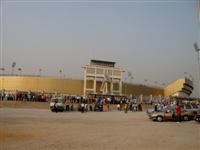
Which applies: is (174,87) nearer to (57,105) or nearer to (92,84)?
(92,84)

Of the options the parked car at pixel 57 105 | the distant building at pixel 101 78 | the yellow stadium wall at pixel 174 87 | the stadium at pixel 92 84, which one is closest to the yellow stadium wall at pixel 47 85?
the stadium at pixel 92 84

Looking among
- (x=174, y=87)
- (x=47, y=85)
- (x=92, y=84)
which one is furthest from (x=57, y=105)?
(x=174, y=87)

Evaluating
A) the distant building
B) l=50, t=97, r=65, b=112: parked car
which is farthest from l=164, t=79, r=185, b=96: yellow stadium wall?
l=50, t=97, r=65, b=112: parked car

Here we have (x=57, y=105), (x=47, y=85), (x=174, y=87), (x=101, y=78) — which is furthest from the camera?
(x=174, y=87)

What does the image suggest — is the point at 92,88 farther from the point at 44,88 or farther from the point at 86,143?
the point at 86,143

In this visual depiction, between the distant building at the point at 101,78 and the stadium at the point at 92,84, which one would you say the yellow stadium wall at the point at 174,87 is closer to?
the stadium at the point at 92,84

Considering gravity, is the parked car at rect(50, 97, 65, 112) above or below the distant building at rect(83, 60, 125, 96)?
below

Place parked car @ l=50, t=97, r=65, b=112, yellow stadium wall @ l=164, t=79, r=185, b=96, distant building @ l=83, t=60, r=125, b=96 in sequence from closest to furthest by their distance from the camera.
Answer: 1. parked car @ l=50, t=97, r=65, b=112
2. distant building @ l=83, t=60, r=125, b=96
3. yellow stadium wall @ l=164, t=79, r=185, b=96

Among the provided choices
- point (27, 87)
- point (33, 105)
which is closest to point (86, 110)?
point (33, 105)

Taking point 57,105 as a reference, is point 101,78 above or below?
above

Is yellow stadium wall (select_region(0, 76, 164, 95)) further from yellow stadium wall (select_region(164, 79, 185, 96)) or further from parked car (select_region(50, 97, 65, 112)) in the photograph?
parked car (select_region(50, 97, 65, 112))

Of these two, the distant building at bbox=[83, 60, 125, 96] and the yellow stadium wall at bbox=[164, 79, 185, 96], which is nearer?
the distant building at bbox=[83, 60, 125, 96]

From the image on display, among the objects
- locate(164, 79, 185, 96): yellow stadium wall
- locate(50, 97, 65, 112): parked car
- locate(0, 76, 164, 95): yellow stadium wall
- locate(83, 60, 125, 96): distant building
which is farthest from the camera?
locate(164, 79, 185, 96): yellow stadium wall

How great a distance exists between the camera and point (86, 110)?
4369cm
